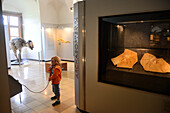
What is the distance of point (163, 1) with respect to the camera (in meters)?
2.25

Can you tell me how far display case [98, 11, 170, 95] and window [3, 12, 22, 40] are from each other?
38.2ft

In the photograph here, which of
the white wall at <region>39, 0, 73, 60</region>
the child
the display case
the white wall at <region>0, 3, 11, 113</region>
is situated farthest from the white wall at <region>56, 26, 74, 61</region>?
the white wall at <region>0, 3, 11, 113</region>

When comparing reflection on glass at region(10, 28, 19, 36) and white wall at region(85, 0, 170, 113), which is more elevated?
reflection on glass at region(10, 28, 19, 36)

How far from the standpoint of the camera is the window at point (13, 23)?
12.2 metres

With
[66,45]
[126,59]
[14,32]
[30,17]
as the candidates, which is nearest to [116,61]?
[126,59]

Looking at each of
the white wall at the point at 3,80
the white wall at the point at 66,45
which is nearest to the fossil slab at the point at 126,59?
the white wall at the point at 3,80

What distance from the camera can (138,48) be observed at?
2701 mm

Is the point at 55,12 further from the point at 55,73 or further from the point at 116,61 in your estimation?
the point at 116,61

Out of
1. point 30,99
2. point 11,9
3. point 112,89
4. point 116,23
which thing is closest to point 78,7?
point 116,23

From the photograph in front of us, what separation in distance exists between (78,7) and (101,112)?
2.36 metres

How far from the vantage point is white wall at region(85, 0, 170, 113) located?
243cm

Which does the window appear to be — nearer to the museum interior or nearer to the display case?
the museum interior

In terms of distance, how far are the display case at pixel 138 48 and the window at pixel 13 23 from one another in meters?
11.7

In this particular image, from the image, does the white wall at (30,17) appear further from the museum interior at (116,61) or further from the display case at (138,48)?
the display case at (138,48)
